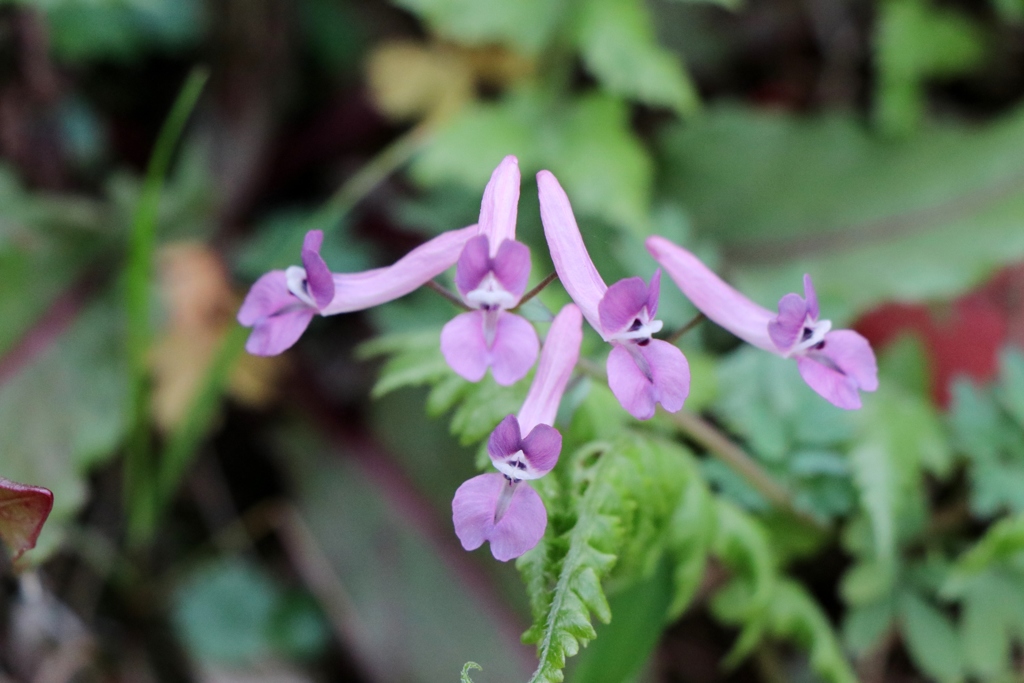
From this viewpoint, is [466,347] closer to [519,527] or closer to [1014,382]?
[519,527]

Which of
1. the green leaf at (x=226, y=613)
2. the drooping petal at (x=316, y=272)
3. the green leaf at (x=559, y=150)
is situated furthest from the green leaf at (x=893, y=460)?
the green leaf at (x=226, y=613)

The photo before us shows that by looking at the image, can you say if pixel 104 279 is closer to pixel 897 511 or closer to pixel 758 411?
pixel 758 411

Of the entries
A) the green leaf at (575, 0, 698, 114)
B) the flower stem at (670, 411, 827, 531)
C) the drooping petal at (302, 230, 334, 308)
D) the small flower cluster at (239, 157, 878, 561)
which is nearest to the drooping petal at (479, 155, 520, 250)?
the small flower cluster at (239, 157, 878, 561)

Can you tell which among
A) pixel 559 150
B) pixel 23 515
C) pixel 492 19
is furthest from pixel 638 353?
pixel 492 19

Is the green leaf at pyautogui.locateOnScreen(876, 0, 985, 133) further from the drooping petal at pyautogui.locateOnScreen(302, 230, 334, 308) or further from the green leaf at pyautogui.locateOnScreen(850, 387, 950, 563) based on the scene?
the drooping petal at pyautogui.locateOnScreen(302, 230, 334, 308)

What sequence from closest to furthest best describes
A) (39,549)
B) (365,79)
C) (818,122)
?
(39,549), (818,122), (365,79)

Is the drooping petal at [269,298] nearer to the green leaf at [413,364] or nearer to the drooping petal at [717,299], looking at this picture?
the green leaf at [413,364]

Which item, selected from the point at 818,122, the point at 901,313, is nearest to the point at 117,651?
the point at 901,313
